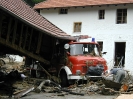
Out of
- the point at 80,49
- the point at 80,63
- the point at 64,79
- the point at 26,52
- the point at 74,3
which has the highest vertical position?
the point at 74,3

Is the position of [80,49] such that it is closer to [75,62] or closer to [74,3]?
[75,62]

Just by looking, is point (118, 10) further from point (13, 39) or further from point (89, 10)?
point (13, 39)

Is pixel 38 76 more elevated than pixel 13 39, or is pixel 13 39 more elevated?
pixel 13 39

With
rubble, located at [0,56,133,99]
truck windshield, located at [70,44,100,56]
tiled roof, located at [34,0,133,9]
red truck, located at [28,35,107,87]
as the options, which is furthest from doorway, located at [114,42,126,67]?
rubble, located at [0,56,133,99]

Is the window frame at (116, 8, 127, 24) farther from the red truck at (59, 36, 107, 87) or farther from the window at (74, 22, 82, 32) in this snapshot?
the red truck at (59, 36, 107, 87)

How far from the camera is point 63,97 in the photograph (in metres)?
12.7

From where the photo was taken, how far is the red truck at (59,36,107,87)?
51.3 ft

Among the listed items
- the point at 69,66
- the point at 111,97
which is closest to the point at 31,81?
the point at 69,66

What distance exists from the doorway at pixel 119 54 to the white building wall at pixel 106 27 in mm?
558

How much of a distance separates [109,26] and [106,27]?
31cm

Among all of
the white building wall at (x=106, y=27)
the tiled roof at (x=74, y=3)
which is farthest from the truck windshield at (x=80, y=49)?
the tiled roof at (x=74, y=3)

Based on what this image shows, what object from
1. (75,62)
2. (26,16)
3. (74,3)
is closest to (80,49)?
(75,62)

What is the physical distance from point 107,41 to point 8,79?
1661 centimetres

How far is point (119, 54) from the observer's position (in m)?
30.1
